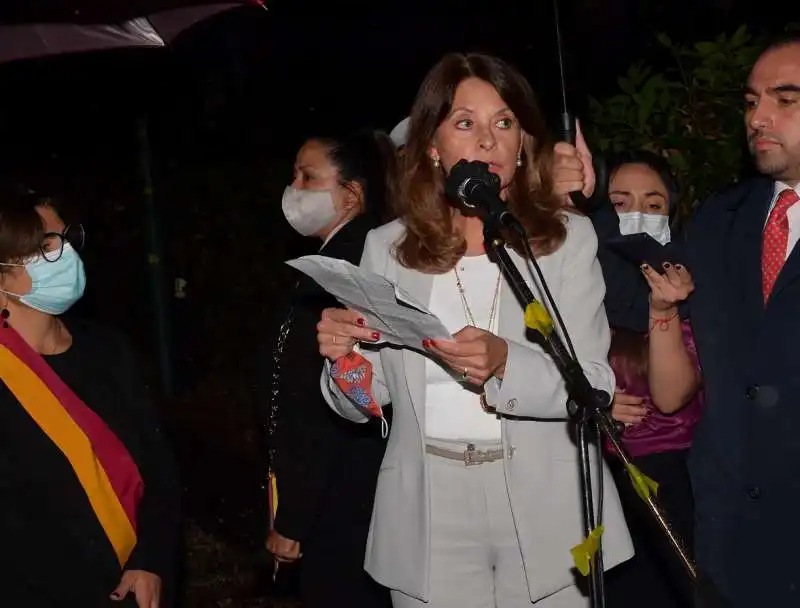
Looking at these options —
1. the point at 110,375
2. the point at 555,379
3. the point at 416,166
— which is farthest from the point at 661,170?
the point at 110,375

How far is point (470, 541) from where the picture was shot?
301 centimetres

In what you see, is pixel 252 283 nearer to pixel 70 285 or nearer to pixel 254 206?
pixel 254 206

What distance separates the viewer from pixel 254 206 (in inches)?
416

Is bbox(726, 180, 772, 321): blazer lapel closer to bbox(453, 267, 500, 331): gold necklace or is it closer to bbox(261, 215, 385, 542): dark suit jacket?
bbox(453, 267, 500, 331): gold necklace

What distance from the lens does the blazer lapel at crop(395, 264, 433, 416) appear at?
304 cm

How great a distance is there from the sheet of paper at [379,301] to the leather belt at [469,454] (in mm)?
307

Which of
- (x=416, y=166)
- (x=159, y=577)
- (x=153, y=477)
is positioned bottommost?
(x=159, y=577)

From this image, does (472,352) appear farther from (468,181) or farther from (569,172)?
(569,172)

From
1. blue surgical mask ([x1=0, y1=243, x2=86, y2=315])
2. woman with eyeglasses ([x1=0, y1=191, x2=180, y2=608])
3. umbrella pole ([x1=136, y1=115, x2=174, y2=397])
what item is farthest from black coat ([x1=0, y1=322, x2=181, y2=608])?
umbrella pole ([x1=136, y1=115, x2=174, y2=397])

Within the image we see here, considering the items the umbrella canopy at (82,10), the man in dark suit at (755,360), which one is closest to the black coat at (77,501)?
the umbrella canopy at (82,10)

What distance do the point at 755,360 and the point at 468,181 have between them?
957 millimetres

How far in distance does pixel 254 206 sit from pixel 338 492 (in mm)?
6932

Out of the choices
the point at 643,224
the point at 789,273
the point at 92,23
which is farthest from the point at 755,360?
the point at 92,23

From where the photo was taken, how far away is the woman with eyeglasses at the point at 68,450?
3234 millimetres
